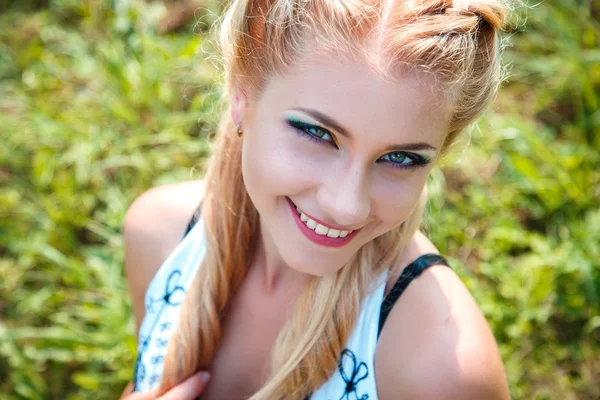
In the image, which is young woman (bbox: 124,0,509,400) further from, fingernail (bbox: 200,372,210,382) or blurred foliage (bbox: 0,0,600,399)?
blurred foliage (bbox: 0,0,600,399)

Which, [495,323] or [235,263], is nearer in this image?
[235,263]

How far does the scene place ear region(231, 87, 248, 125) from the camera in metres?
1.52

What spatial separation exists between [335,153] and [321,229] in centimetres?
20

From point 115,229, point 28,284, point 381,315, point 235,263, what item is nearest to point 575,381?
point 381,315

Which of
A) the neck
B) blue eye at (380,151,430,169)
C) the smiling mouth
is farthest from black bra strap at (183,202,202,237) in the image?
blue eye at (380,151,430,169)

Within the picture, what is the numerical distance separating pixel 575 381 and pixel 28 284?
2430mm

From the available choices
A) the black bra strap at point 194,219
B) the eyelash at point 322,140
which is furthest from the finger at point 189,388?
the eyelash at point 322,140

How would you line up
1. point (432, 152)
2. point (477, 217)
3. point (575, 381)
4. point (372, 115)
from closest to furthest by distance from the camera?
point (372, 115) < point (432, 152) < point (575, 381) < point (477, 217)

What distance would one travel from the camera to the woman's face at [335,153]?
1267mm

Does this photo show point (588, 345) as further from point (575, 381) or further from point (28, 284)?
point (28, 284)

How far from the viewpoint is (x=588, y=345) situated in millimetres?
2527

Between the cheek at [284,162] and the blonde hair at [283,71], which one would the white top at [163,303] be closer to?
the blonde hair at [283,71]

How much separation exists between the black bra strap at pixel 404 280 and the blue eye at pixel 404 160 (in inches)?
14.4

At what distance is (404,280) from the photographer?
5.40 ft
